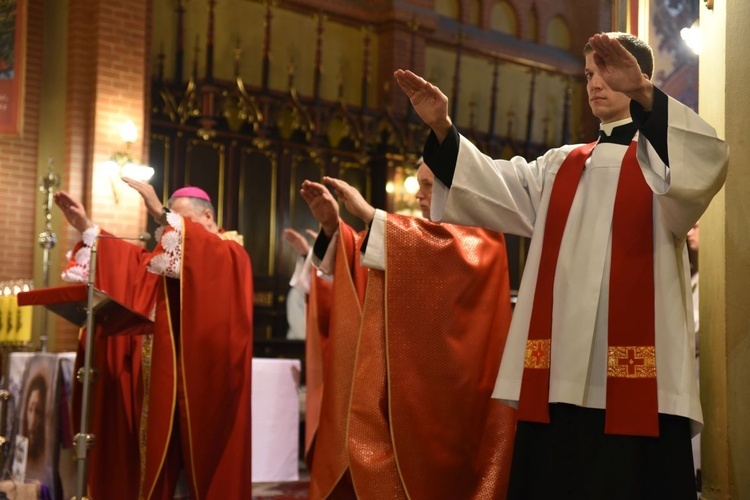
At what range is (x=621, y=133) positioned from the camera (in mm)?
2893

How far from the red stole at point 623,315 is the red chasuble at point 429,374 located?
1.28 metres

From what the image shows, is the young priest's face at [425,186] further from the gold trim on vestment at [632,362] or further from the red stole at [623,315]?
the gold trim on vestment at [632,362]

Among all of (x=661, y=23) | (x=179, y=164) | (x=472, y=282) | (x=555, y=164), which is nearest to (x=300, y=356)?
(x=179, y=164)

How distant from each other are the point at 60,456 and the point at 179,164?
4.84 meters

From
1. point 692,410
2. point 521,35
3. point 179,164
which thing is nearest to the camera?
point 692,410

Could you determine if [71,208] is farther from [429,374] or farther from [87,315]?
[429,374]

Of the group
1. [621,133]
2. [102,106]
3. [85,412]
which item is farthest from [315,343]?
[102,106]

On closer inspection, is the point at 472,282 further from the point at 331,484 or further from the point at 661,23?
the point at 661,23

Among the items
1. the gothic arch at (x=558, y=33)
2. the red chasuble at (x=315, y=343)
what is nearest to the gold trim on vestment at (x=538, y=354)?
the red chasuble at (x=315, y=343)

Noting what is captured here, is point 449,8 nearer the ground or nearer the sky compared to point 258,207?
nearer the sky

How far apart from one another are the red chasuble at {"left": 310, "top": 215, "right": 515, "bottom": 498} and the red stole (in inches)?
50.2

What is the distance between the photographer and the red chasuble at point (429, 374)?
3.99m

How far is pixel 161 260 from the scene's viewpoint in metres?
4.78

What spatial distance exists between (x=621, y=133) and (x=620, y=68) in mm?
532
